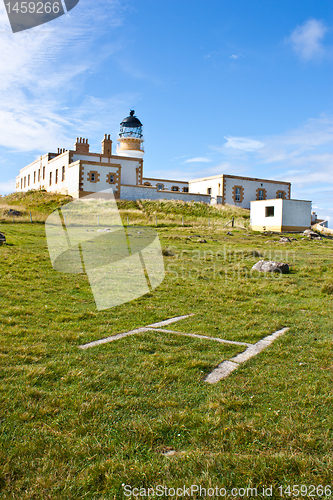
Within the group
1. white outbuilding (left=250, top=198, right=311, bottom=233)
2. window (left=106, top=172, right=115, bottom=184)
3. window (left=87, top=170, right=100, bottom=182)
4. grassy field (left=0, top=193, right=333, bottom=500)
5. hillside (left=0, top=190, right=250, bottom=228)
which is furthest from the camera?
window (left=106, top=172, right=115, bottom=184)

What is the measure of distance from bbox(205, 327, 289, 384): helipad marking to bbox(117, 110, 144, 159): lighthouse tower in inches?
1843

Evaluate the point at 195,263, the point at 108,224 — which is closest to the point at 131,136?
the point at 108,224

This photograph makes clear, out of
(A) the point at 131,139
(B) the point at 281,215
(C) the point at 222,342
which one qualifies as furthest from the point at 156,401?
(A) the point at 131,139

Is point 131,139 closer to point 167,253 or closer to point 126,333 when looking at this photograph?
point 167,253

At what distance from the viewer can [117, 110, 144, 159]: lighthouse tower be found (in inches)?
1978

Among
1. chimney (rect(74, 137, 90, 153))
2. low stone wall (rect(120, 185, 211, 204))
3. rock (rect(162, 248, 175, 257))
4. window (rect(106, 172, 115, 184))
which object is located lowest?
rock (rect(162, 248, 175, 257))

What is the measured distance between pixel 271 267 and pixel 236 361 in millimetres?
8630

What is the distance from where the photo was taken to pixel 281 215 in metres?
34.4

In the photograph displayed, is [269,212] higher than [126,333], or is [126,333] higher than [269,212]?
[269,212]

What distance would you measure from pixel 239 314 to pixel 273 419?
4.22m

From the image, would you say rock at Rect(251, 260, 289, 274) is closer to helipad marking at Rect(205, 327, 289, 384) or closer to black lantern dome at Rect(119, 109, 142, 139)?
helipad marking at Rect(205, 327, 289, 384)

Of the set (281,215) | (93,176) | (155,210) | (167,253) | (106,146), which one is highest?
(106,146)

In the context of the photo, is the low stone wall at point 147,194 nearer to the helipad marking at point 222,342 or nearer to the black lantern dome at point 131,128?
the black lantern dome at point 131,128

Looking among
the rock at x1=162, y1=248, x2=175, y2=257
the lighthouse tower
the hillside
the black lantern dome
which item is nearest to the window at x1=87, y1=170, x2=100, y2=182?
the hillside
